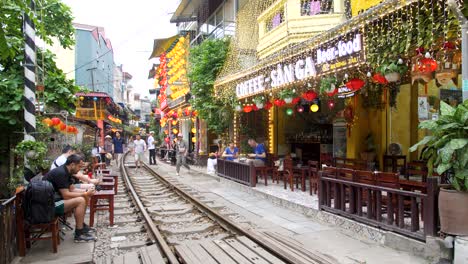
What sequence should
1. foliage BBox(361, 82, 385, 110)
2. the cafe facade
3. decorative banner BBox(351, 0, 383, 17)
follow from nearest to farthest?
the cafe facade
decorative banner BBox(351, 0, 383, 17)
foliage BBox(361, 82, 385, 110)

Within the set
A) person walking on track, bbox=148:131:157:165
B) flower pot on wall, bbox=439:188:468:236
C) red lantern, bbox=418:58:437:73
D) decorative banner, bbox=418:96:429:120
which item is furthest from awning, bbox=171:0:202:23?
flower pot on wall, bbox=439:188:468:236

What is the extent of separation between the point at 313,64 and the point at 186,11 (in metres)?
17.5

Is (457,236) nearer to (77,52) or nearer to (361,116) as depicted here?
(361,116)

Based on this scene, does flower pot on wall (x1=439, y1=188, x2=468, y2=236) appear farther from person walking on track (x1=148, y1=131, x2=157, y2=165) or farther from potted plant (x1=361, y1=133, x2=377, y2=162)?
person walking on track (x1=148, y1=131, x2=157, y2=165)

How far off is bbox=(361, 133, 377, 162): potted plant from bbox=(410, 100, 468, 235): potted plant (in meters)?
6.51

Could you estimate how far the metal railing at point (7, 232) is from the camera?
473 cm

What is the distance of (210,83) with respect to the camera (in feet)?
55.9

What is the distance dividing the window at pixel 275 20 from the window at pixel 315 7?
3.01ft

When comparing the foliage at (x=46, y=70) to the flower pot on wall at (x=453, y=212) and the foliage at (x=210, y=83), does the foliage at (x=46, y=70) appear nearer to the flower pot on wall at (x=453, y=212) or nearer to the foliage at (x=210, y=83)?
the flower pot on wall at (x=453, y=212)

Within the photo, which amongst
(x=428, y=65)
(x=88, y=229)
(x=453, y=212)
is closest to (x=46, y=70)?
(x=88, y=229)

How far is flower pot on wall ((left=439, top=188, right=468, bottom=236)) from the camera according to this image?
4.43 m

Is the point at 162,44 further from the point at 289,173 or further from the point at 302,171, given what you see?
the point at 302,171

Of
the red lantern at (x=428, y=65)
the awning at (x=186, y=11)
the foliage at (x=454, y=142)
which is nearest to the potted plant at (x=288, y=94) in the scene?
the red lantern at (x=428, y=65)

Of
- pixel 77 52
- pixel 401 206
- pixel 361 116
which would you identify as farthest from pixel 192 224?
pixel 77 52
